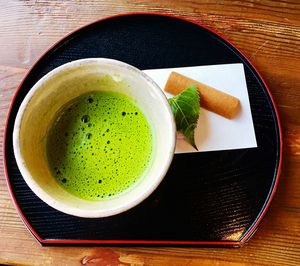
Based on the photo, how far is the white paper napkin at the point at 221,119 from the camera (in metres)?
1.08

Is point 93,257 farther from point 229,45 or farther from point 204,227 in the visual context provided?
point 229,45

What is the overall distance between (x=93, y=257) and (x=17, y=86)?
0.48 metres

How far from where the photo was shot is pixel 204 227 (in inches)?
40.6

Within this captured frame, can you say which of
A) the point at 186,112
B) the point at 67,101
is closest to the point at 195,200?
the point at 186,112

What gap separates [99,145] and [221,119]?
31 cm

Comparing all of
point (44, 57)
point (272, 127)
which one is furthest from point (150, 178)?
point (44, 57)

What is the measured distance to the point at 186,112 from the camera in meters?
1.06

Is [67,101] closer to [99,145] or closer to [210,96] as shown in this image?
[99,145]

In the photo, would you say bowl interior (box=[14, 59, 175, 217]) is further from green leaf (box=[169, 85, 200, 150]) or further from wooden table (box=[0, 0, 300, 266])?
wooden table (box=[0, 0, 300, 266])

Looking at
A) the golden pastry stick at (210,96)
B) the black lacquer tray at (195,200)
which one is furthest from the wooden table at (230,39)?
the golden pastry stick at (210,96)

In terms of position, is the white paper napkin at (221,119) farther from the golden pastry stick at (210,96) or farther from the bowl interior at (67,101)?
the bowl interior at (67,101)

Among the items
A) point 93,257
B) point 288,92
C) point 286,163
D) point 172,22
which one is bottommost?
point 93,257

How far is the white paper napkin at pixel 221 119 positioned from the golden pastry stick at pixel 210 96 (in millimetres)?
14

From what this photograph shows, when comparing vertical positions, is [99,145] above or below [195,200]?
above
